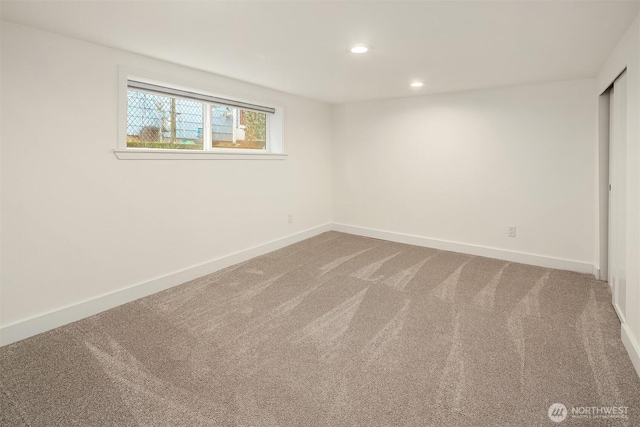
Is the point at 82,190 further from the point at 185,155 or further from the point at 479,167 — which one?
the point at 479,167

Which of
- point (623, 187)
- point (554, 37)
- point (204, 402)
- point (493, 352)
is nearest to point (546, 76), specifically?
point (554, 37)

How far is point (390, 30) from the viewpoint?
222cm

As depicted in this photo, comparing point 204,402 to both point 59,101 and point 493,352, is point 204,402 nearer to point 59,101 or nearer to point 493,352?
point 493,352

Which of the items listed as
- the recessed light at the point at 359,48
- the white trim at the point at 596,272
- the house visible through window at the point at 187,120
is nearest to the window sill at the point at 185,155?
the house visible through window at the point at 187,120

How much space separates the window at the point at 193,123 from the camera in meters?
2.98

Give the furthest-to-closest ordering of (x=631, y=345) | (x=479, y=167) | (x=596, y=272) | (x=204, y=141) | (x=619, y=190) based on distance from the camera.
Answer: (x=479, y=167) < (x=204, y=141) < (x=596, y=272) < (x=619, y=190) < (x=631, y=345)

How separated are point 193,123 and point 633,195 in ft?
11.9

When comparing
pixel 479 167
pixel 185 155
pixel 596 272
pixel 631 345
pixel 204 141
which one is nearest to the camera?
pixel 631 345

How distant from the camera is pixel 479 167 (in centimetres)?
412

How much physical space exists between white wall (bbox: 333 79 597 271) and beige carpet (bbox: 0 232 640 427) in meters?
0.81

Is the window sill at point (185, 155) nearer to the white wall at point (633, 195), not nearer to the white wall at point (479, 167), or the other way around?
the white wall at point (479, 167)

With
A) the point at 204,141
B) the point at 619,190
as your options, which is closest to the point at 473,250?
the point at 619,190

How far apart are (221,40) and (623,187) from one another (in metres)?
3.13

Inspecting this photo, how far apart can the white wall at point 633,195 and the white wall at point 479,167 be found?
143 cm
